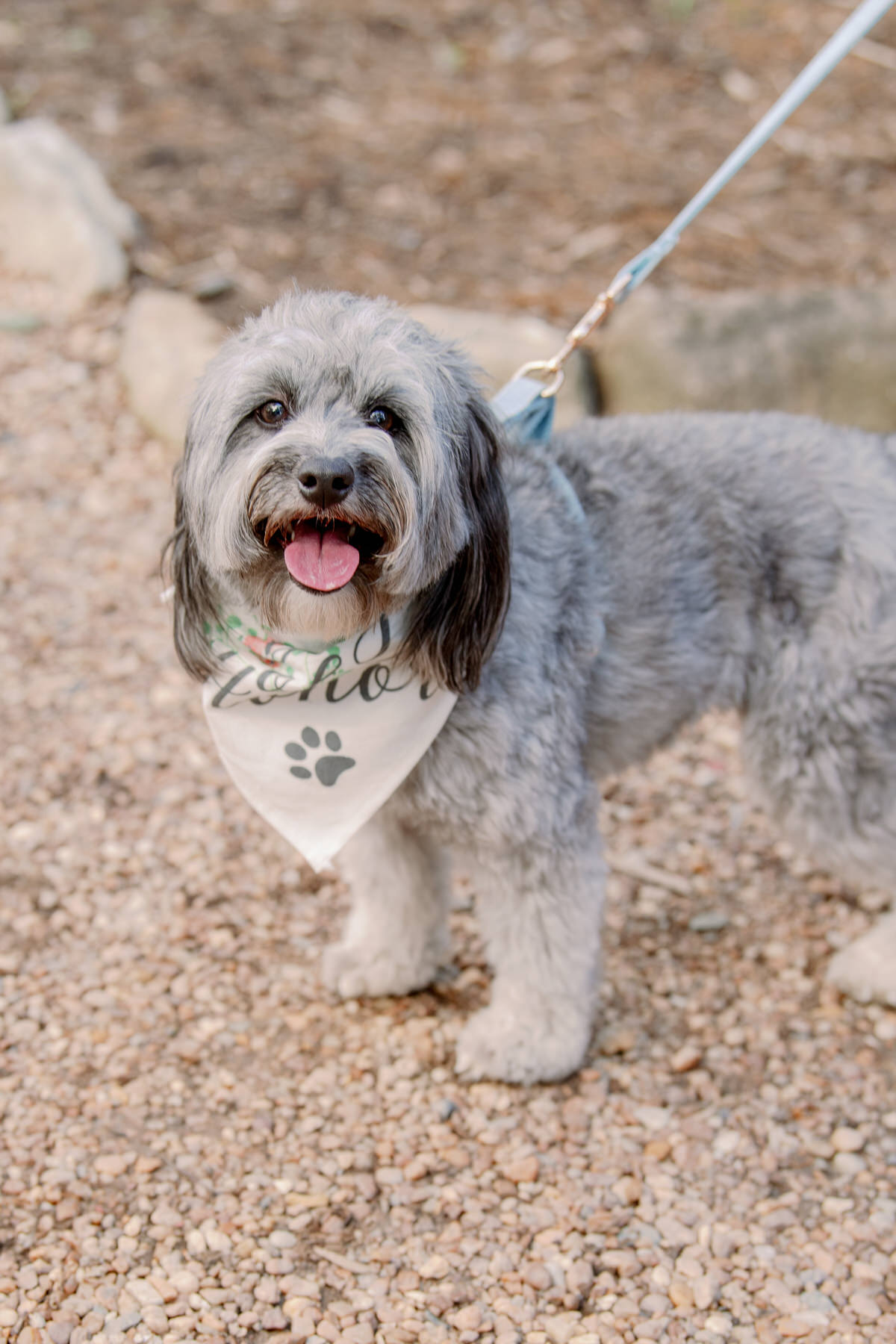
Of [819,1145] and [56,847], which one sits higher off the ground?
[819,1145]

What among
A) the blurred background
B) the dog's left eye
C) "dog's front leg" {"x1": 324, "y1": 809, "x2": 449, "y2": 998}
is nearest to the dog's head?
the dog's left eye

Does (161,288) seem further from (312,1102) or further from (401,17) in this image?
(312,1102)

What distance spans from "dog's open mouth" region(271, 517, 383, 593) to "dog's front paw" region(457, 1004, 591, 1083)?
1.46 metres

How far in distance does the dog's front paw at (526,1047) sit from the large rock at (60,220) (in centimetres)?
485

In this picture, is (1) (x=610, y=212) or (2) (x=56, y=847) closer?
(2) (x=56, y=847)

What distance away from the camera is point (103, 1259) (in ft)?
9.64

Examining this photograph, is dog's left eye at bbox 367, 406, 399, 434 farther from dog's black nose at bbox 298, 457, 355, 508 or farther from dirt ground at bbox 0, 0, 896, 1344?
dirt ground at bbox 0, 0, 896, 1344

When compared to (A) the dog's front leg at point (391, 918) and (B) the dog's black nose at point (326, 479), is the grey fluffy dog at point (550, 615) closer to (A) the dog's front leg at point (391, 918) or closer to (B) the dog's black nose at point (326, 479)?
(A) the dog's front leg at point (391, 918)

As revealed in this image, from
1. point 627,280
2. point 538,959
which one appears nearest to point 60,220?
point 627,280

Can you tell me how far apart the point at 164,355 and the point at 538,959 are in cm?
385

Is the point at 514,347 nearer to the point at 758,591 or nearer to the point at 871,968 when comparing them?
the point at 758,591

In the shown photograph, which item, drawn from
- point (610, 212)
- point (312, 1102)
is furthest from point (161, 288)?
point (312, 1102)

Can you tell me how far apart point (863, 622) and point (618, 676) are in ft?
2.14

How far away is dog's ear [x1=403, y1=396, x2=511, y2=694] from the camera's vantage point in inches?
114
